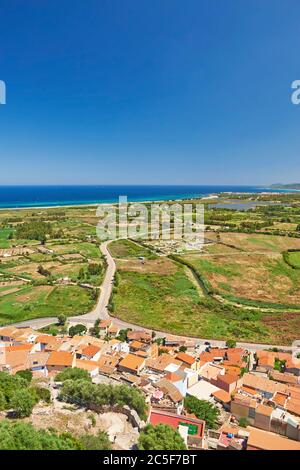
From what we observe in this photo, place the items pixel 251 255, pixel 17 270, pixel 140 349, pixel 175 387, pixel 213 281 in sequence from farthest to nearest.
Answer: pixel 251 255, pixel 17 270, pixel 213 281, pixel 140 349, pixel 175 387

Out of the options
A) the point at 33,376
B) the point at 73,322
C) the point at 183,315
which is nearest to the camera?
the point at 33,376

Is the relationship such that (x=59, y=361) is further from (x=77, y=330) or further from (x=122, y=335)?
(x=122, y=335)

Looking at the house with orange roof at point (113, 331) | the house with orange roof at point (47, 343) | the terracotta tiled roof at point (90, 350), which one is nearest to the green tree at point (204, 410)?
the terracotta tiled roof at point (90, 350)

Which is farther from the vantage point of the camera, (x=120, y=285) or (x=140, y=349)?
(x=120, y=285)

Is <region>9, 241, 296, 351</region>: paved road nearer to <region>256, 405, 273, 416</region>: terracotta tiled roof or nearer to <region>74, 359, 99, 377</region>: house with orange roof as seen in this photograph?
<region>74, 359, 99, 377</region>: house with orange roof

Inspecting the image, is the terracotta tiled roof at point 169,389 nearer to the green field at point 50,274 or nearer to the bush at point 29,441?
the bush at point 29,441

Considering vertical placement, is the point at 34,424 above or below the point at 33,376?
above

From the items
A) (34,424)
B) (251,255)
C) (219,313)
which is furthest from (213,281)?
(34,424)

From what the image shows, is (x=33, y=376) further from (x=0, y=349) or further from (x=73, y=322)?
(x=73, y=322)
